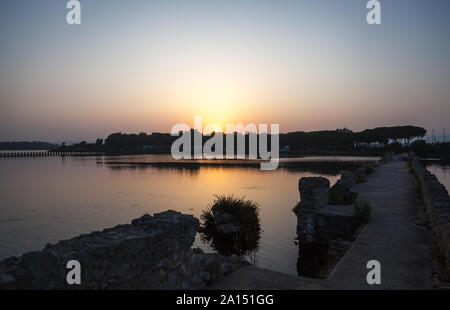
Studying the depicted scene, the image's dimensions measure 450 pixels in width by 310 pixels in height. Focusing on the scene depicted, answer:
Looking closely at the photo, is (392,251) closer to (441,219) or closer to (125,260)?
(441,219)

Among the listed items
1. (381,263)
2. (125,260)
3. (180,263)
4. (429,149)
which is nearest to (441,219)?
(381,263)

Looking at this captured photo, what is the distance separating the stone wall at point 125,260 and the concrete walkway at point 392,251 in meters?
2.43

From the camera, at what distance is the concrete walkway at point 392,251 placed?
544cm

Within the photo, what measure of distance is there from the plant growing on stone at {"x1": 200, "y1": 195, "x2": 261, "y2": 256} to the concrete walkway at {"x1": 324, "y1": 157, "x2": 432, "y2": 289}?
4188 millimetres

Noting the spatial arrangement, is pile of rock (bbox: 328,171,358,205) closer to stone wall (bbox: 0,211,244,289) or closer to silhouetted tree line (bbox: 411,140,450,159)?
stone wall (bbox: 0,211,244,289)

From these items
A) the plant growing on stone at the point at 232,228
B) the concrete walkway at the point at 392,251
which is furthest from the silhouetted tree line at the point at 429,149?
the plant growing on stone at the point at 232,228

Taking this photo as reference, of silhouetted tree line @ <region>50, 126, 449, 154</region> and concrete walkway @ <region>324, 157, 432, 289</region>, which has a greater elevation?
silhouetted tree line @ <region>50, 126, 449, 154</region>

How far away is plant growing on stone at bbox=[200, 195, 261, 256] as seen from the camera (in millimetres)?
11445

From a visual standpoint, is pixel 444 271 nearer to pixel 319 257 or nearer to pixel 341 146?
pixel 319 257

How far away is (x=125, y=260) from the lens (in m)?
3.90

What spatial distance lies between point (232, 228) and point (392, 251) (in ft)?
21.9

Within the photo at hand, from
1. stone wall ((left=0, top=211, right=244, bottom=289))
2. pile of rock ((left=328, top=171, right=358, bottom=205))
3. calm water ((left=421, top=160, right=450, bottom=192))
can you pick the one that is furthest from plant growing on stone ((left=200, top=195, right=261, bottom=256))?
calm water ((left=421, top=160, right=450, bottom=192))

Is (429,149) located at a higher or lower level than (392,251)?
higher
